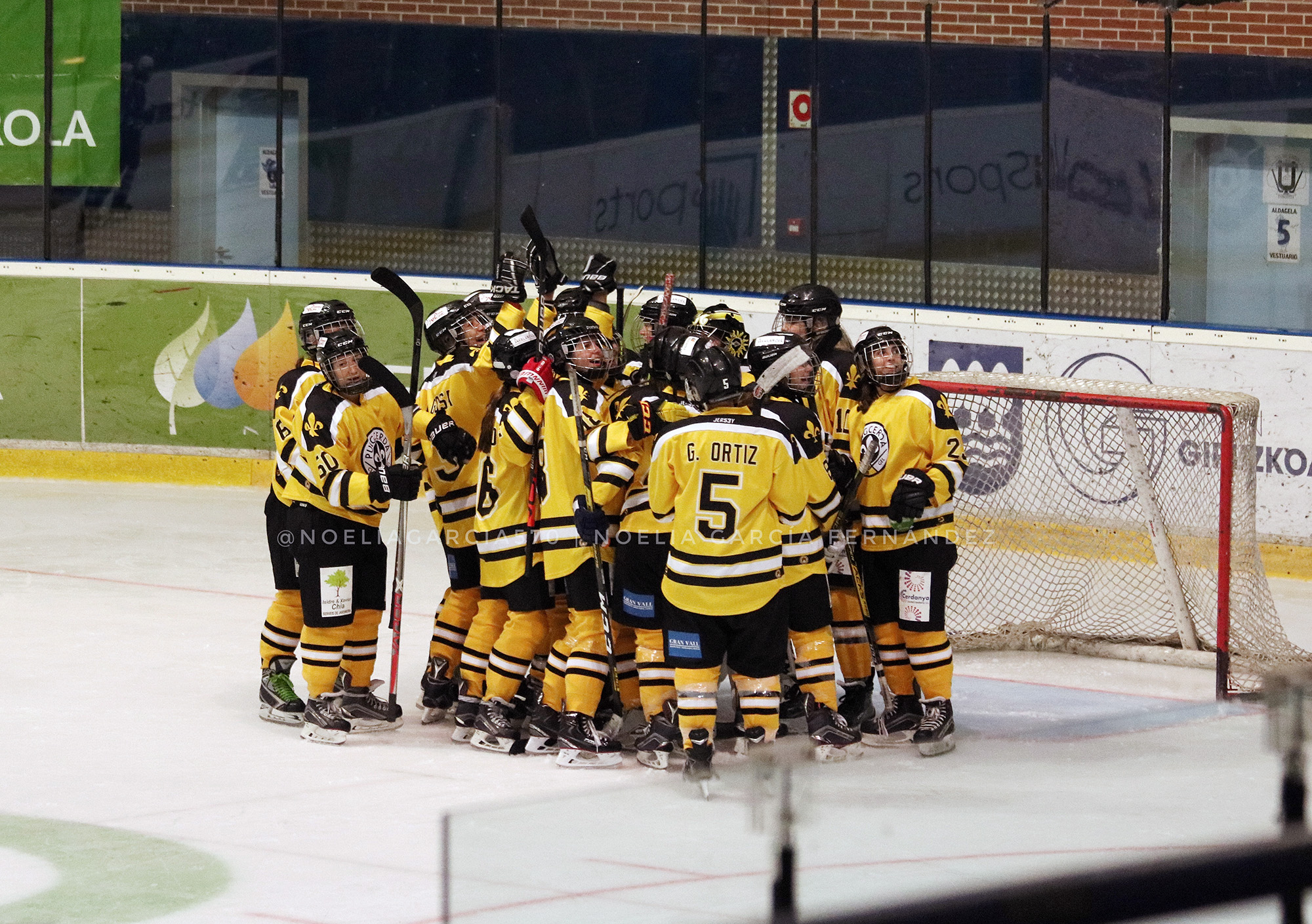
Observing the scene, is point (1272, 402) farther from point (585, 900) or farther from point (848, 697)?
point (585, 900)

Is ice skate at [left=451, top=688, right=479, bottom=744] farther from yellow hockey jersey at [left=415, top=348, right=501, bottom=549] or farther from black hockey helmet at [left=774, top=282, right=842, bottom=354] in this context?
black hockey helmet at [left=774, top=282, right=842, bottom=354]

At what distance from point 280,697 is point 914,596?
201cm

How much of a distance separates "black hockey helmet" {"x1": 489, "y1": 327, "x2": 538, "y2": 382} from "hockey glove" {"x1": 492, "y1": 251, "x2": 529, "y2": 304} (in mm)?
901

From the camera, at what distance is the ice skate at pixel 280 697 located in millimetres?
5902

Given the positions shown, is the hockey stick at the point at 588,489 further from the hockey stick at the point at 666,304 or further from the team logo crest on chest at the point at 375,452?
the team logo crest on chest at the point at 375,452

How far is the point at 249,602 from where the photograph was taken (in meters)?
7.70

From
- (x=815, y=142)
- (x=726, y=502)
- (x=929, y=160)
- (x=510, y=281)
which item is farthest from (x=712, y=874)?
(x=815, y=142)

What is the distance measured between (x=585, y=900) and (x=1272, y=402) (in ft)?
21.9

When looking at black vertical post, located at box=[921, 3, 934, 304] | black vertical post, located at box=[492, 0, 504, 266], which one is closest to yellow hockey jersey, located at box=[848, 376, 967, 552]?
black vertical post, located at box=[921, 3, 934, 304]

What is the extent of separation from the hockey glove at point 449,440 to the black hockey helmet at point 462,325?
327 millimetres

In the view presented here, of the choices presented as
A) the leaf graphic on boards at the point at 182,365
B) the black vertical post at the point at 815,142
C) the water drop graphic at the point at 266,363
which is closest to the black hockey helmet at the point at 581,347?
the black vertical post at the point at 815,142

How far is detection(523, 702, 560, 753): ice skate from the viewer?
5531 mm

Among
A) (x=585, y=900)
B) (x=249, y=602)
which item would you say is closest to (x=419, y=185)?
(x=249, y=602)

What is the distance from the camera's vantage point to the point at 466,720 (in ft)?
18.5
